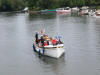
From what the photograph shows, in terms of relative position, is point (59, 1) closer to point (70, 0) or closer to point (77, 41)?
point (70, 0)

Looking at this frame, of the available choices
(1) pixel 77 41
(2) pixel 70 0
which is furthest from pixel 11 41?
(2) pixel 70 0

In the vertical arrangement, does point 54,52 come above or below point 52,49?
below

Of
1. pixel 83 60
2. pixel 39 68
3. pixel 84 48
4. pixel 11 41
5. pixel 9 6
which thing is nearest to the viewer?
pixel 39 68

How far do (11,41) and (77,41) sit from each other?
417 inches

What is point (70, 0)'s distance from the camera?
148 meters

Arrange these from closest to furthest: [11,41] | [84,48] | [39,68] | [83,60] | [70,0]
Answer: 1. [39,68]
2. [83,60]
3. [84,48]
4. [11,41]
5. [70,0]

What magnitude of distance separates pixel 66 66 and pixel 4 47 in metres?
14.2

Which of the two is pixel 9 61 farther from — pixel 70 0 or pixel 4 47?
pixel 70 0

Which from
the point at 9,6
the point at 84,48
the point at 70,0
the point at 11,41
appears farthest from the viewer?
the point at 9,6

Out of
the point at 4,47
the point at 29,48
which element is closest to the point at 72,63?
the point at 29,48

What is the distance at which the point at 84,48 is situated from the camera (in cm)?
3822

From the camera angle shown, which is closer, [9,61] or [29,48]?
[9,61]

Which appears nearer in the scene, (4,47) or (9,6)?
(4,47)

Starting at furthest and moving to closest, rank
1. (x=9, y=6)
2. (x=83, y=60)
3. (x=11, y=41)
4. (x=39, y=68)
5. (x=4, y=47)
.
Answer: (x=9, y=6) < (x=11, y=41) < (x=4, y=47) < (x=83, y=60) < (x=39, y=68)
